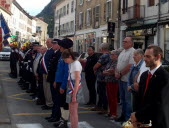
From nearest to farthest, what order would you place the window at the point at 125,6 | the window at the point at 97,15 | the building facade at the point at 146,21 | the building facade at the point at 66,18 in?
the building facade at the point at 146,21 < the window at the point at 125,6 < the window at the point at 97,15 < the building facade at the point at 66,18

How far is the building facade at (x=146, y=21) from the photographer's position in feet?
81.2

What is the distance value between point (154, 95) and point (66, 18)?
50362 mm

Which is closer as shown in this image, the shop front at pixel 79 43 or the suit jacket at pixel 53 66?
the suit jacket at pixel 53 66

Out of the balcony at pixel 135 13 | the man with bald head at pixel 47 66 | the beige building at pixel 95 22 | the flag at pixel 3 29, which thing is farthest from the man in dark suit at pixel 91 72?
the beige building at pixel 95 22

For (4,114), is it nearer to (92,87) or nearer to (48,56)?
(48,56)

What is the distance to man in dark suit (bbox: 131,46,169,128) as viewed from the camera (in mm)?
3826

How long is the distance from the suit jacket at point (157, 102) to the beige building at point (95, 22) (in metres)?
25.6

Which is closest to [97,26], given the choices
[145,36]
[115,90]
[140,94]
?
[145,36]

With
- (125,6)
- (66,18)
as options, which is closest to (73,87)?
(125,6)

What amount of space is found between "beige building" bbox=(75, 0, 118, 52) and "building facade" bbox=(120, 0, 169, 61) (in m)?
1.62

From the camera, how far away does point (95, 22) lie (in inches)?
1506

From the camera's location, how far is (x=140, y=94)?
13.9 feet

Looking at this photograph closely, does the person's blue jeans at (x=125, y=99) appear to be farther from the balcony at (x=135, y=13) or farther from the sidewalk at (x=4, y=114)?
the balcony at (x=135, y=13)

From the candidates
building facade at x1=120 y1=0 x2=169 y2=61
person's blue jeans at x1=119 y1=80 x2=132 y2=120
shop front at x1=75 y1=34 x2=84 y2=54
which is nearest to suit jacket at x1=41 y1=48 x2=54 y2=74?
person's blue jeans at x1=119 y1=80 x2=132 y2=120
